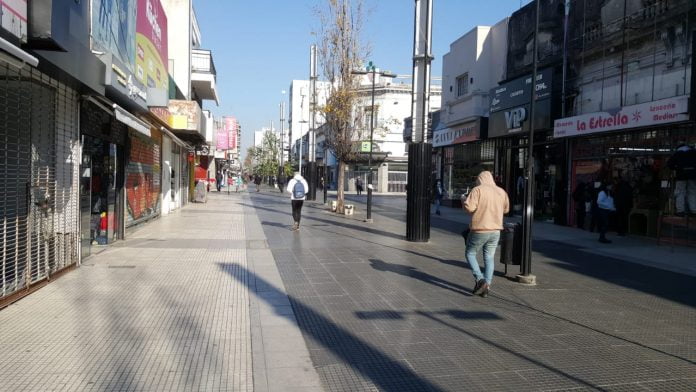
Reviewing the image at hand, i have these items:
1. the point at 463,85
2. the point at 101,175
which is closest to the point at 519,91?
the point at 463,85

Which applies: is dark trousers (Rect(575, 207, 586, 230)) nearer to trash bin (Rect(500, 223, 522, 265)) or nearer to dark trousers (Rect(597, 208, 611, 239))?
dark trousers (Rect(597, 208, 611, 239))

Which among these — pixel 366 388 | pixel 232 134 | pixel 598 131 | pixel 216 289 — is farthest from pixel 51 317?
pixel 232 134

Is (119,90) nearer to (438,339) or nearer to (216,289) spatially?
(216,289)

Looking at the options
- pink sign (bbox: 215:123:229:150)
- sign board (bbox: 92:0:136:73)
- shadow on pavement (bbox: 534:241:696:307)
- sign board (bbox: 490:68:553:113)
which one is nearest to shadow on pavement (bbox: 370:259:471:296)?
shadow on pavement (bbox: 534:241:696:307)

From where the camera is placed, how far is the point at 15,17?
543 cm

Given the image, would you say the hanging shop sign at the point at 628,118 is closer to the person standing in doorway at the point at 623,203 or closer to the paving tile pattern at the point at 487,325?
the person standing in doorway at the point at 623,203

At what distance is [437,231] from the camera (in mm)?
16484

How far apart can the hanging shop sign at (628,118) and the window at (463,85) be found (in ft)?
31.5

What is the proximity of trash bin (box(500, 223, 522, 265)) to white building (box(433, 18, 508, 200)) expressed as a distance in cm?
1594

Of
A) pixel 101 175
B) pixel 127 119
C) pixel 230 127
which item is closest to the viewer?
pixel 127 119

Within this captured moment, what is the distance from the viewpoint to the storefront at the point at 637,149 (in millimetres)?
14109

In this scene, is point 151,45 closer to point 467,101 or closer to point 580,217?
point 580,217

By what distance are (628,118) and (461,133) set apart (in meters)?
11.9

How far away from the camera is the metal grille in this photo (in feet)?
21.6
